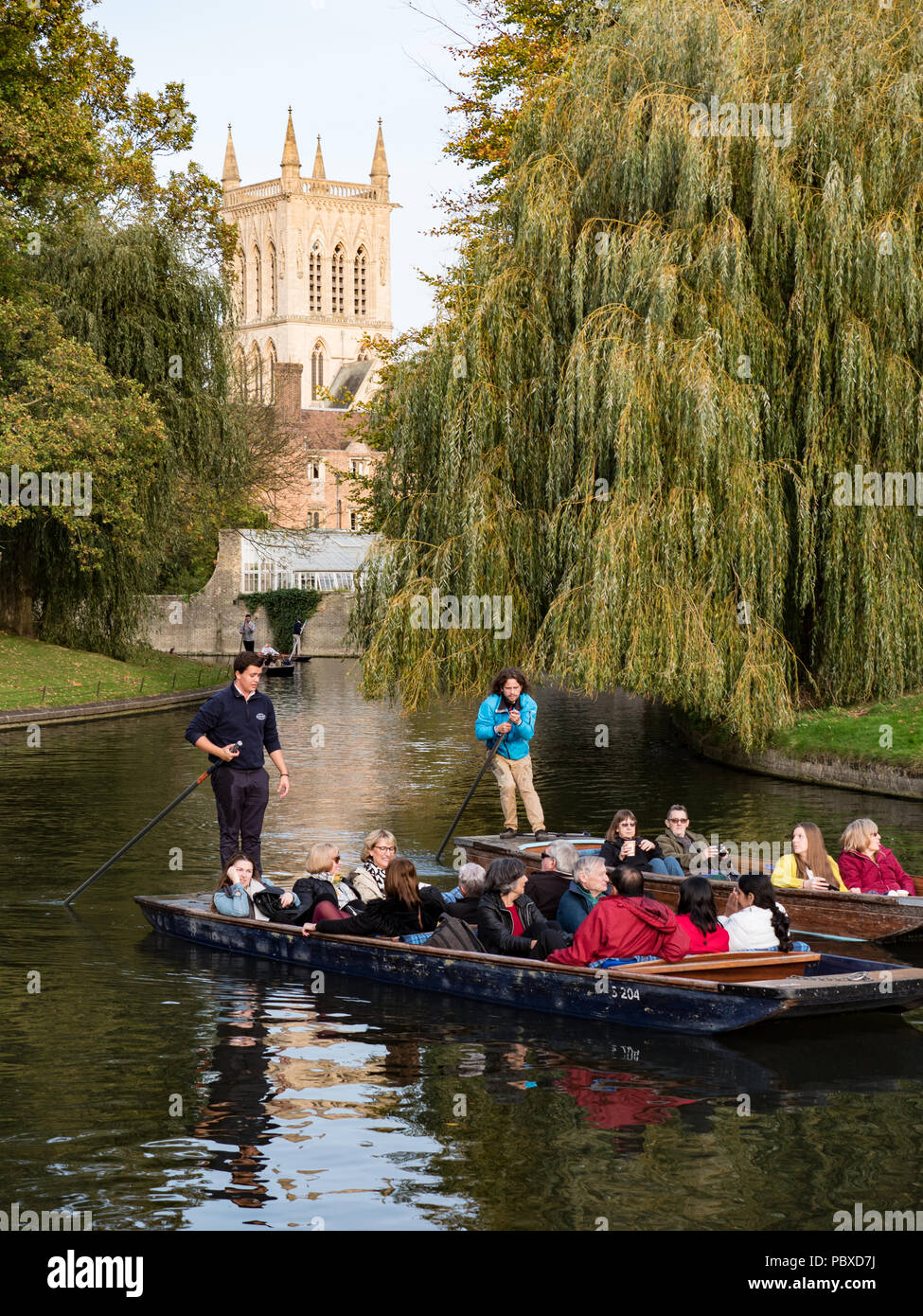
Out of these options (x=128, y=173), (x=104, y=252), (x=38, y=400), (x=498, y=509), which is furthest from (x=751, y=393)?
(x=128, y=173)

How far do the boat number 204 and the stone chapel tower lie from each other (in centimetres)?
12104

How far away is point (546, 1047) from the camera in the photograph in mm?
9234

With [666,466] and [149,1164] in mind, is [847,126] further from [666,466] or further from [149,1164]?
[149,1164]

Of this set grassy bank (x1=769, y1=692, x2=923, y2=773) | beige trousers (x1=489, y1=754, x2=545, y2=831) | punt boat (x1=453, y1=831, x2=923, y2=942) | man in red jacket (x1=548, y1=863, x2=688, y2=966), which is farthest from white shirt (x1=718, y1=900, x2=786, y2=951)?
grassy bank (x1=769, y1=692, x2=923, y2=773)

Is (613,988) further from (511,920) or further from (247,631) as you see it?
(247,631)

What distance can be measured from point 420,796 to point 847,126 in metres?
9.56

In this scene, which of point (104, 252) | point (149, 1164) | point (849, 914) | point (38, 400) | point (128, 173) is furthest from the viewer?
point (128, 173)

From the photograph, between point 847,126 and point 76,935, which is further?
point 847,126

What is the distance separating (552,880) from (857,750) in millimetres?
9678

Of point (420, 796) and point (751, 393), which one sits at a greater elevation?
point (751, 393)

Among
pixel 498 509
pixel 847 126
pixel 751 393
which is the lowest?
pixel 498 509

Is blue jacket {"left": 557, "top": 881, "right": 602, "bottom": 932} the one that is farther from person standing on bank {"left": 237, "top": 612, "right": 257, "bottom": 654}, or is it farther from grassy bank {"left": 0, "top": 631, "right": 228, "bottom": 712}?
person standing on bank {"left": 237, "top": 612, "right": 257, "bottom": 654}

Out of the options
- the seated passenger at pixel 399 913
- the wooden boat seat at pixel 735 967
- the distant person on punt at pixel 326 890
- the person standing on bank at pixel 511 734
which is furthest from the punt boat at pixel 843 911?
the person standing on bank at pixel 511 734
